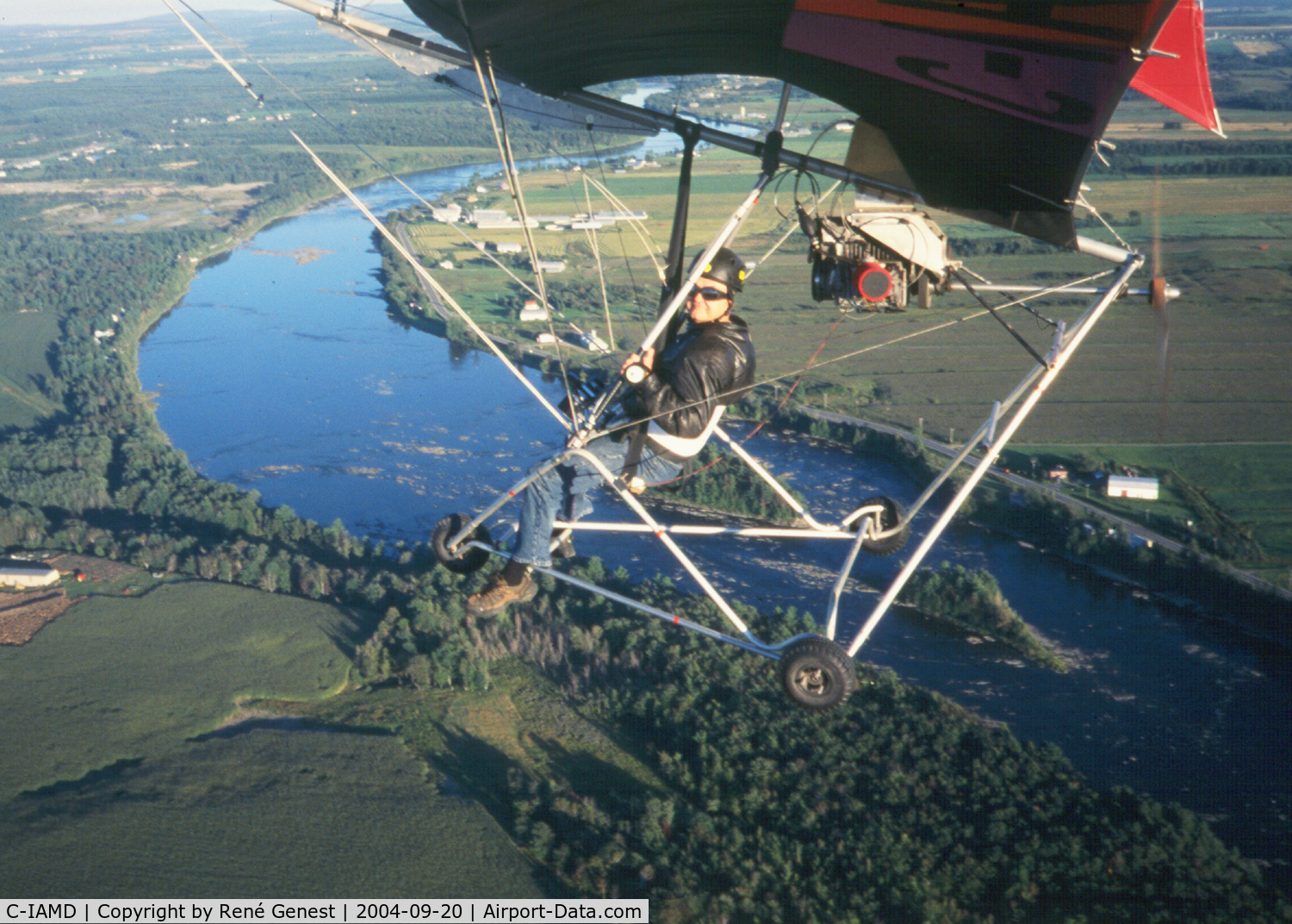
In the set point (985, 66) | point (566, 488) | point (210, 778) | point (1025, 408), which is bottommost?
point (210, 778)

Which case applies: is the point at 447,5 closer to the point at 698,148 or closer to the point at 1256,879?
the point at 698,148

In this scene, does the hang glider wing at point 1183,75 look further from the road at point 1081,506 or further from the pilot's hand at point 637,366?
the road at point 1081,506

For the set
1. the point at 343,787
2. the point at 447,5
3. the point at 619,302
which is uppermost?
the point at 447,5

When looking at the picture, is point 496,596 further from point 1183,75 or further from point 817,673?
point 1183,75

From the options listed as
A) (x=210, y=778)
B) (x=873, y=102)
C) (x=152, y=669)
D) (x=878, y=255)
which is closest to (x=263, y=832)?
(x=210, y=778)

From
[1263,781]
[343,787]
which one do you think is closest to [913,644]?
Answer: [1263,781]

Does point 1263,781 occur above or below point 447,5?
below
